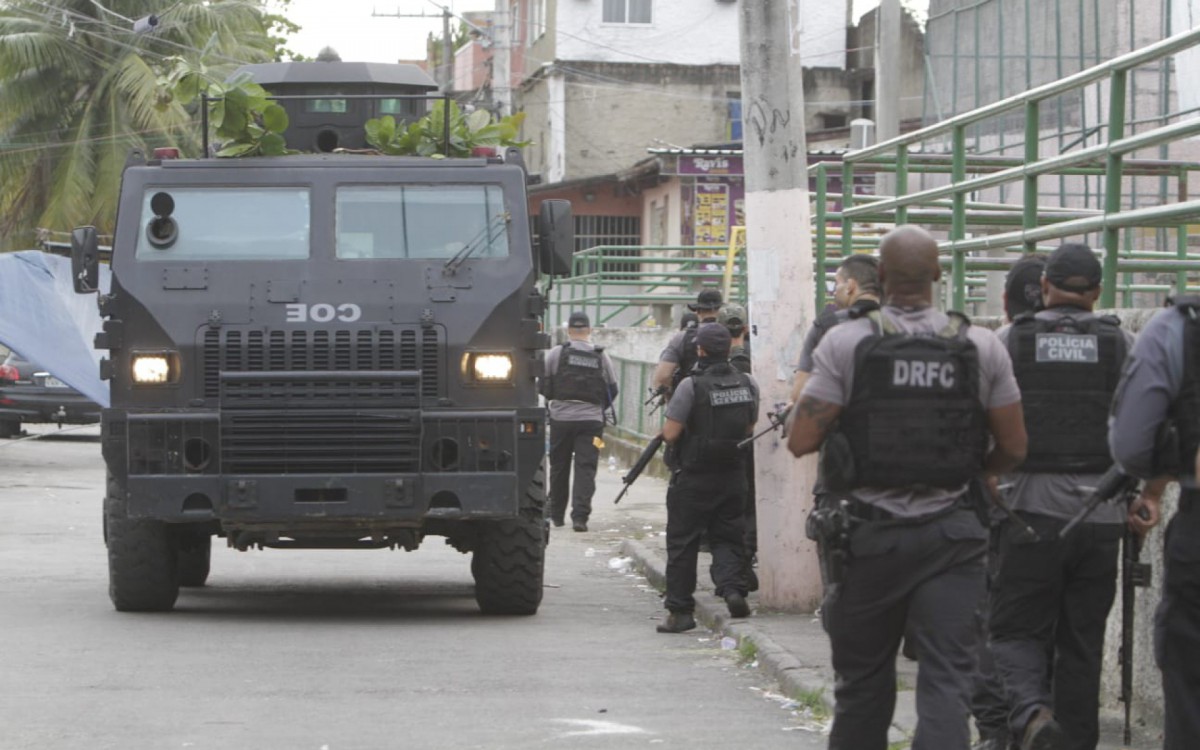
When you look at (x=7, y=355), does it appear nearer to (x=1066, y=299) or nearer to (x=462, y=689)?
(x=462, y=689)

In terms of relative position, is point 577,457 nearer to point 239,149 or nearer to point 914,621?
point 239,149

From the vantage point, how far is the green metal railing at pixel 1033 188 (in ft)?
25.3

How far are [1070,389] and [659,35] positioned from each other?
40249 mm

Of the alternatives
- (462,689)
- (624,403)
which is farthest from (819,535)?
(624,403)

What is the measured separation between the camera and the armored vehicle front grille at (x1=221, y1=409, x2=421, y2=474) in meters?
10.6

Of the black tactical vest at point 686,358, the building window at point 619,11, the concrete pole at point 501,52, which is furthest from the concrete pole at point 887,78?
the building window at point 619,11

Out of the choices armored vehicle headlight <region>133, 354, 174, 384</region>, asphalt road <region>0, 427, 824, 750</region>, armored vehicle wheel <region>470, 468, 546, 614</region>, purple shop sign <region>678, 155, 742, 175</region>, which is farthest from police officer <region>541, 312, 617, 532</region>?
purple shop sign <region>678, 155, 742, 175</region>

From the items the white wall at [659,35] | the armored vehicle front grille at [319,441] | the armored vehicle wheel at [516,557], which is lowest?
the armored vehicle wheel at [516,557]

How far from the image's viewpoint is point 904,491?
581 cm

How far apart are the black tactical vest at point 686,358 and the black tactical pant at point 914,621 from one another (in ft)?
21.4

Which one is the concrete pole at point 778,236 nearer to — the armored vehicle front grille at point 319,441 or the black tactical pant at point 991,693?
the armored vehicle front grille at point 319,441

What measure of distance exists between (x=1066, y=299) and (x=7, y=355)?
24.0 meters

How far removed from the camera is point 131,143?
36750 mm

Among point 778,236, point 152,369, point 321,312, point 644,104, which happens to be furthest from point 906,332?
point 644,104
